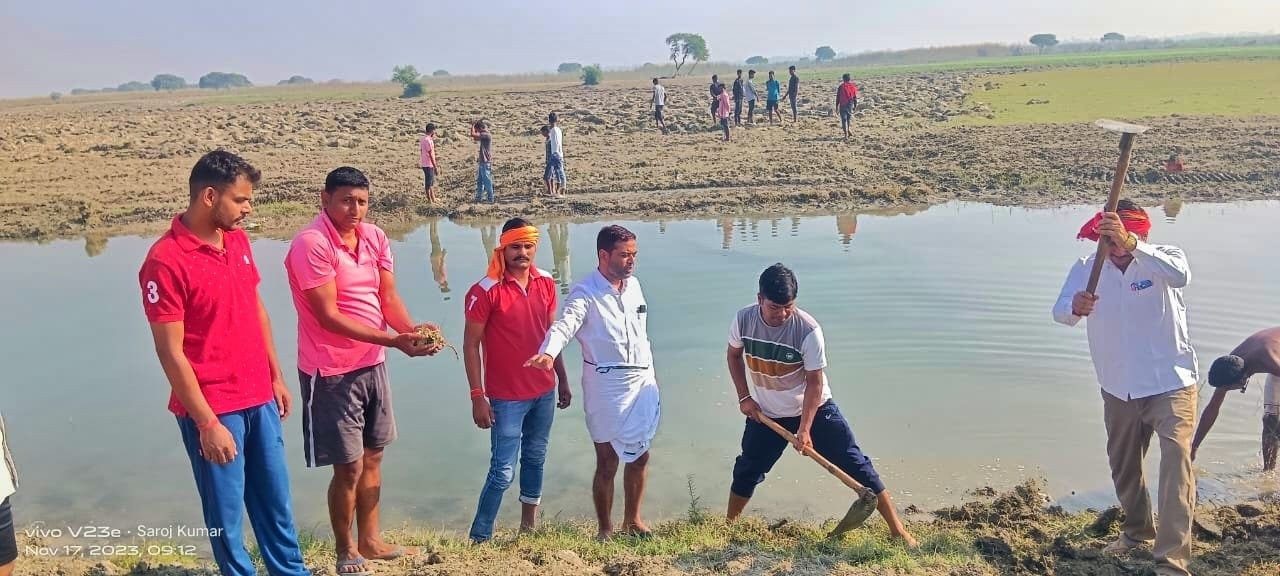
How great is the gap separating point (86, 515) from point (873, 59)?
119942 millimetres

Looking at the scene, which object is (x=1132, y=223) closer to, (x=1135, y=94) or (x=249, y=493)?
(x=249, y=493)

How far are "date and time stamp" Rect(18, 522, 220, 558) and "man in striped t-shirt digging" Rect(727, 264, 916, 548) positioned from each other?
10.1ft

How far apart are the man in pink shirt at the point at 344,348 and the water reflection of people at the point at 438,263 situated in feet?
19.8

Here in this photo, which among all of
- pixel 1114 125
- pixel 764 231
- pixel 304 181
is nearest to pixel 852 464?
pixel 1114 125

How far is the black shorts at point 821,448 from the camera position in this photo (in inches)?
189

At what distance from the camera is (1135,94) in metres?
31.2

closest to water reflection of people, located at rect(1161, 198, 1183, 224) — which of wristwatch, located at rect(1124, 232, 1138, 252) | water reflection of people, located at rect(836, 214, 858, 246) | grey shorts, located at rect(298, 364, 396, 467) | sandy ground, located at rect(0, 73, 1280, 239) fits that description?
sandy ground, located at rect(0, 73, 1280, 239)

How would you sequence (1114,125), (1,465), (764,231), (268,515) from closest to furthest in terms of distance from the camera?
(1,465) < (268,515) < (1114,125) < (764,231)

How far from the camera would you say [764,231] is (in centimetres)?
→ 1370

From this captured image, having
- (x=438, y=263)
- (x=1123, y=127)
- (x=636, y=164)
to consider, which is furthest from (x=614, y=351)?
(x=636, y=164)

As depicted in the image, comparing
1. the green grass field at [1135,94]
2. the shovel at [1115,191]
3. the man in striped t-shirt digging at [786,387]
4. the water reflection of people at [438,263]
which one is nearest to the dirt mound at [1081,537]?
the man in striped t-shirt digging at [786,387]

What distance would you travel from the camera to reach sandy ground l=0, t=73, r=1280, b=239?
15.7 meters

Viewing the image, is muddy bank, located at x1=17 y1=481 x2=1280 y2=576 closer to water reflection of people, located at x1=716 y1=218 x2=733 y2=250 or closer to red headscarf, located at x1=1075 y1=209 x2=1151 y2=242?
red headscarf, located at x1=1075 y1=209 x2=1151 y2=242

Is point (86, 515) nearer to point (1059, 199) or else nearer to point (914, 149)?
point (1059, 199)
